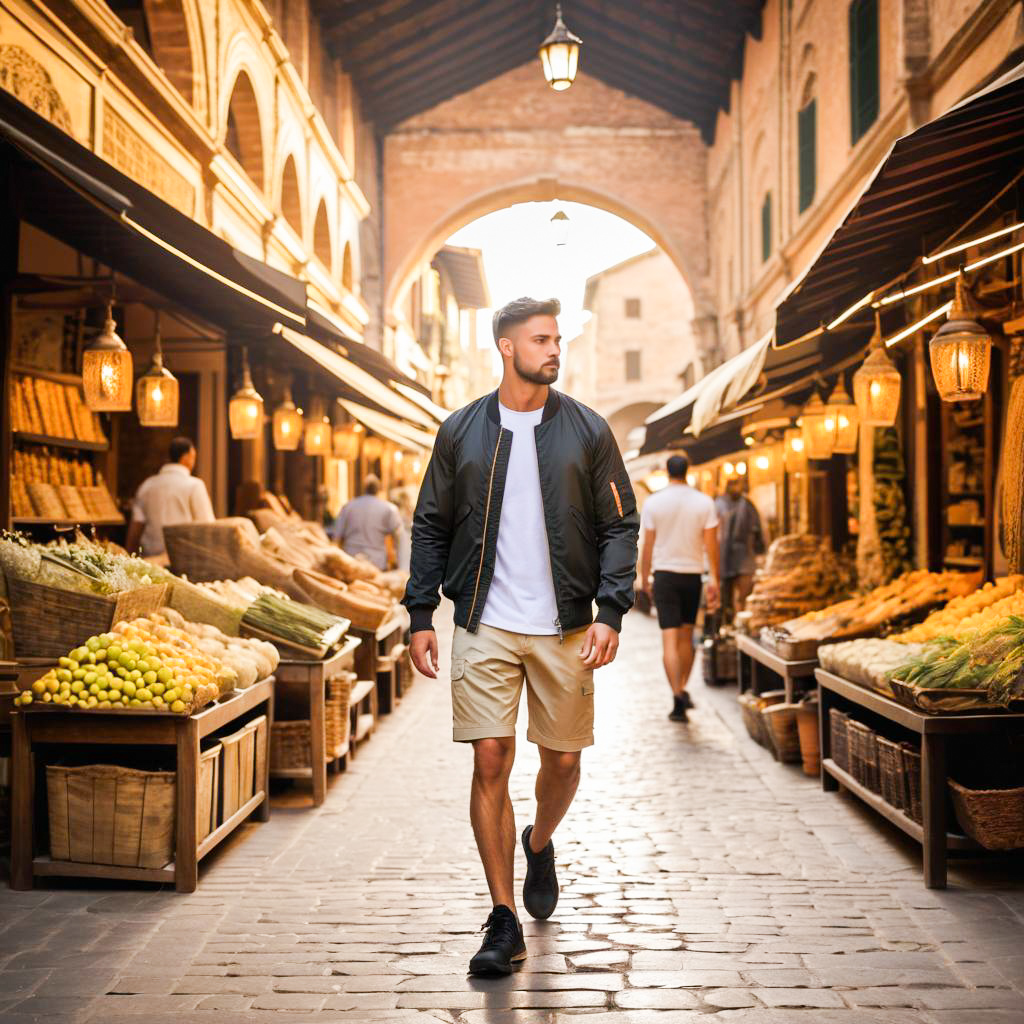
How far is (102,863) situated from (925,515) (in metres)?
7.53

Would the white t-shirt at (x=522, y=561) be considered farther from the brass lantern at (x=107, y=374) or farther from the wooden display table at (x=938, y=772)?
the brass lantern at (x=107, y=374)

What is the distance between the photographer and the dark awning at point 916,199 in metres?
4.81

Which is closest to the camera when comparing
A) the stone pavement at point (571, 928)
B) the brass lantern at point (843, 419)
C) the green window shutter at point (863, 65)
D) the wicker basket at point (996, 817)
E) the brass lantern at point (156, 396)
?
the stone pavement at point (571, 928)

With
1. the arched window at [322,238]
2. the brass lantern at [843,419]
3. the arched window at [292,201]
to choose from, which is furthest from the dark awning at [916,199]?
the arched window at [322,238]

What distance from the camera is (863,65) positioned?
1293 cm

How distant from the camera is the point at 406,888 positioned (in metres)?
4.93

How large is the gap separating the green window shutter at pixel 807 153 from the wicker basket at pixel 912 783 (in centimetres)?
1192

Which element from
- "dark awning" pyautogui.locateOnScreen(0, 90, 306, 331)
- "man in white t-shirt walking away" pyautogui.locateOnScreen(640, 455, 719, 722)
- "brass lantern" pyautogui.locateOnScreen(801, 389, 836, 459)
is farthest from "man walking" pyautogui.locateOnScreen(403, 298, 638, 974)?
"brass lantern" pyautogui.locateOnScreen(801, 389, 836, 459)

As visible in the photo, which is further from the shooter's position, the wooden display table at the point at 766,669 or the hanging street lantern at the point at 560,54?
A: the hanging street lantern at the point at 560,54

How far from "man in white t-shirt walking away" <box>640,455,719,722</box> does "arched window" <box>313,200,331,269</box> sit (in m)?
11.8

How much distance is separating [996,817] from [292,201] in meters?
14.9

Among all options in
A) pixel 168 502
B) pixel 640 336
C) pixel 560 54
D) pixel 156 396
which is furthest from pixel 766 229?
pixel 640 336

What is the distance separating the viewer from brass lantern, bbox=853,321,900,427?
23.6ft

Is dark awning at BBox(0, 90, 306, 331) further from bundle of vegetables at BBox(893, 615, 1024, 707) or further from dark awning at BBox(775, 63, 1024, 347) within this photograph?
bundle of vegetables at BBox(893, 615, 1024, 707)
